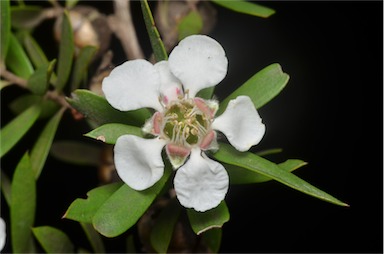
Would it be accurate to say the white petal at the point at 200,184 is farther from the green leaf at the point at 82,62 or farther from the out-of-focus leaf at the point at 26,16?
the out-of-focus leaf at the point at 26,16

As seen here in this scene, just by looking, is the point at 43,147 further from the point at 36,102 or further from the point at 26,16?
the point at 26,16

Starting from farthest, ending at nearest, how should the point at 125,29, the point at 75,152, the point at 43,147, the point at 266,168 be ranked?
the point at 75,152 → the point at 125,29 → the point at 43,147 → the point at 266,168

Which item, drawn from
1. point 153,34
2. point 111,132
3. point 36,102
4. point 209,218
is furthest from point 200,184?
point 36,102

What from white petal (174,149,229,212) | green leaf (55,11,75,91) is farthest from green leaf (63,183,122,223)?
green leaf (55,11,75,91)

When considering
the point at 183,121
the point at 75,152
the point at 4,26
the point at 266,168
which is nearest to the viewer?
the point at 266,168

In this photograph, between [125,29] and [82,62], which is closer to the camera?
[82,62]

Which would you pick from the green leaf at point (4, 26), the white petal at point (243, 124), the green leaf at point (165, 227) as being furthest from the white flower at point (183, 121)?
the green leaf at point (4, 26)

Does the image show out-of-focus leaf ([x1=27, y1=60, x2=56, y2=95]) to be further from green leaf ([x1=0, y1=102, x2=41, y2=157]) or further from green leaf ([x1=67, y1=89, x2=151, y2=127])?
green leaf ([x1=67, y1=89, x2=151, y2=127])

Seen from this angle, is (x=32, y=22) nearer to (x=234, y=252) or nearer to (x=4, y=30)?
(x=4, y=30)
